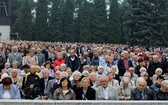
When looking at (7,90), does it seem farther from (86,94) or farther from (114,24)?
(114,24)

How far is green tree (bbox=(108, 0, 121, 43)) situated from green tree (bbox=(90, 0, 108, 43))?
3.76ft

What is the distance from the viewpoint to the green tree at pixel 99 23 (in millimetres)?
69438

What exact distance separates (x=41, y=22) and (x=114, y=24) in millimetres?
14803

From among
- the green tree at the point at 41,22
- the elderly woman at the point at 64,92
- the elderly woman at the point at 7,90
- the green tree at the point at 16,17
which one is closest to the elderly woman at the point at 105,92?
the elderly woman at the point at 64,92

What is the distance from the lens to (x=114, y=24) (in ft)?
235

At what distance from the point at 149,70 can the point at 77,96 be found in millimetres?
6166

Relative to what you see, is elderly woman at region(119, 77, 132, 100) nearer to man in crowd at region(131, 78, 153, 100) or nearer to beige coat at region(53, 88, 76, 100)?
man in crowd at region(131, 78, 153, 100)

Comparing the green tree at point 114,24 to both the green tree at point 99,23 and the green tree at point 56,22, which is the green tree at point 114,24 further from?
the green tree at point 56,22

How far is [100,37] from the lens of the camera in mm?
69312

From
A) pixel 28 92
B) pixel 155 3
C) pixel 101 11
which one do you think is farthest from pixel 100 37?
pixel 28 92

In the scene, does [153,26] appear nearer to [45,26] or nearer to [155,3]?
[155,3]

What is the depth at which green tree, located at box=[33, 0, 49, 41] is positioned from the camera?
73.9 m

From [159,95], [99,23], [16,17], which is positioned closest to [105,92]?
[159,95]

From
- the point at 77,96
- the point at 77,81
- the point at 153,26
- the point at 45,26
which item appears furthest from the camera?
the point at 45,26
